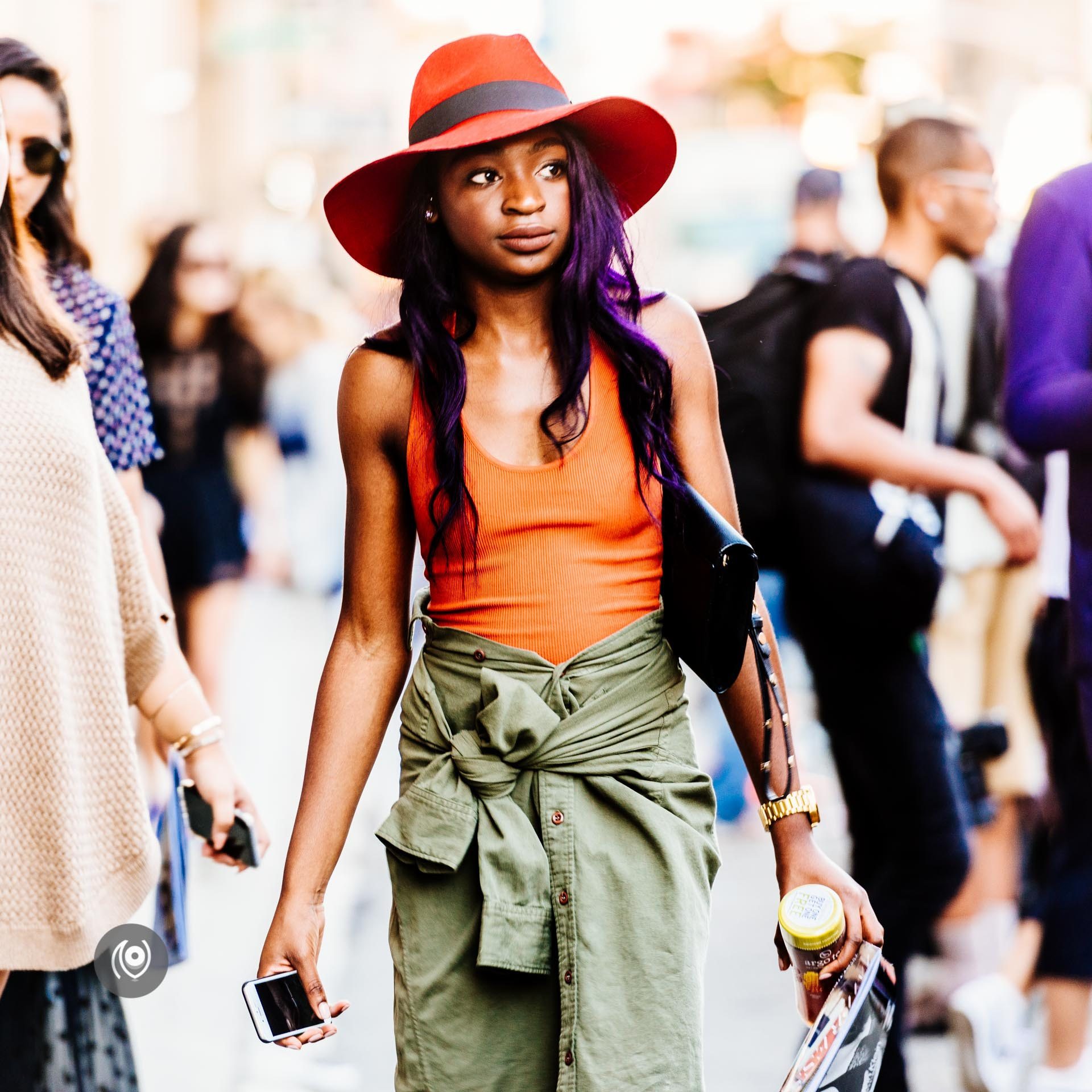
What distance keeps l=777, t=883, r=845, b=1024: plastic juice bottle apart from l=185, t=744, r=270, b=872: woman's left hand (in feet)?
3.52

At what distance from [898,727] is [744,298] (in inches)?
43.0

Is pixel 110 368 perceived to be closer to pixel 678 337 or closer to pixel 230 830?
pixel 230 830

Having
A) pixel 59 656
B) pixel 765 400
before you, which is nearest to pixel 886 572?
pixel 765 400

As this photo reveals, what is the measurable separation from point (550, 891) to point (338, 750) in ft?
1.49

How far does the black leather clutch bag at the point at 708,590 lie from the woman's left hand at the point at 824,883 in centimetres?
25

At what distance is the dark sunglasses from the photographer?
362 centimetres

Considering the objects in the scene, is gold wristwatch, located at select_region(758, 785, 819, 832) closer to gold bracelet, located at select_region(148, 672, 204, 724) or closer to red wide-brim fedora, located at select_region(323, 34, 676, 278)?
red wide-brim fedora, located at select_region(323, 34, 676, 278)

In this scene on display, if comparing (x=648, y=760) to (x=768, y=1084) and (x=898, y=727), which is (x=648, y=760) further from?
(x=768, y=1084)

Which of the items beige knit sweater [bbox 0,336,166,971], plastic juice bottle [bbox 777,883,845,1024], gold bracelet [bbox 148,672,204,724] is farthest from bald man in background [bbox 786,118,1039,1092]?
beige knit sweater [bbox 0,336,166,971]

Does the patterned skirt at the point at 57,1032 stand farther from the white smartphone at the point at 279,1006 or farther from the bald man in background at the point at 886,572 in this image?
the bald man in background at the point at 886,572

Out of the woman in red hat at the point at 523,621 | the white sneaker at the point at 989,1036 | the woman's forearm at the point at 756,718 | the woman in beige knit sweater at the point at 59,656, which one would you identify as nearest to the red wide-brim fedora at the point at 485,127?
Result: the woman in red hat at the point at 523,621

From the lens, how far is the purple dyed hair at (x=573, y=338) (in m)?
2.77

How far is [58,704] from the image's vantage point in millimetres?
2920
